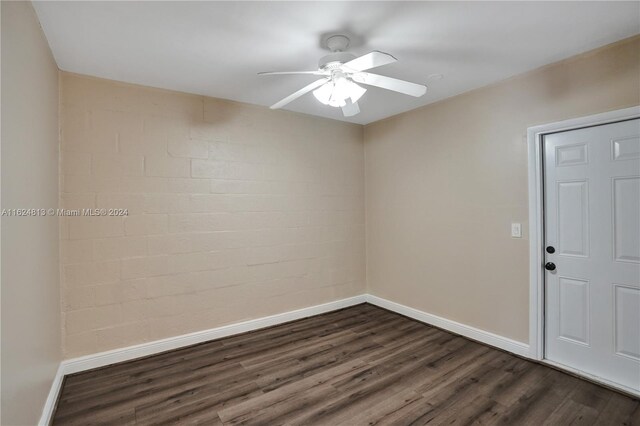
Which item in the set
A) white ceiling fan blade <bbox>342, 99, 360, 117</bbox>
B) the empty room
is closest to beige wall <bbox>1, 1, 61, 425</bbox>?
the empty room

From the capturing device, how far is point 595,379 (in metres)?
2.44

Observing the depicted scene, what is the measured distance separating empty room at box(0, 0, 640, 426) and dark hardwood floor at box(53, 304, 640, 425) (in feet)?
0.06

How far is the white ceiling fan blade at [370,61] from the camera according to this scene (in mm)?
1751

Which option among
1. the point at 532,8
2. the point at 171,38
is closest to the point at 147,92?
the point at 171,38

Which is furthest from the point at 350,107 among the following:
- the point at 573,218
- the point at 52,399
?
the point at 52,399

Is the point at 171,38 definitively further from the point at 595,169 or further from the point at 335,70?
the point at 595,169

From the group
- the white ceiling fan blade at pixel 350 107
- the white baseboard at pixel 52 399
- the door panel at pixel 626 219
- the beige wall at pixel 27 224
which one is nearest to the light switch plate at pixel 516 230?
the door panel at pixel 626 219

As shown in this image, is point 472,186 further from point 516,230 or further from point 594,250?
point 594,250

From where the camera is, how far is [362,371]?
2.64 metres

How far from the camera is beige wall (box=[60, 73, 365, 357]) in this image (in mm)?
2684

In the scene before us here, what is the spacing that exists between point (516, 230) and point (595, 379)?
50.7 inches

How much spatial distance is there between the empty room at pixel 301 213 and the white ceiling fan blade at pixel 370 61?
2 centimetres

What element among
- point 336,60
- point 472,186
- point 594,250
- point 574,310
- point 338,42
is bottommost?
point 574,310

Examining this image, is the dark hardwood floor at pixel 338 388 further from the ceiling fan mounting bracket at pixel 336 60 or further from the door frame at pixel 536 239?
the ceiling fan mounting bracket at pixel 336 60
